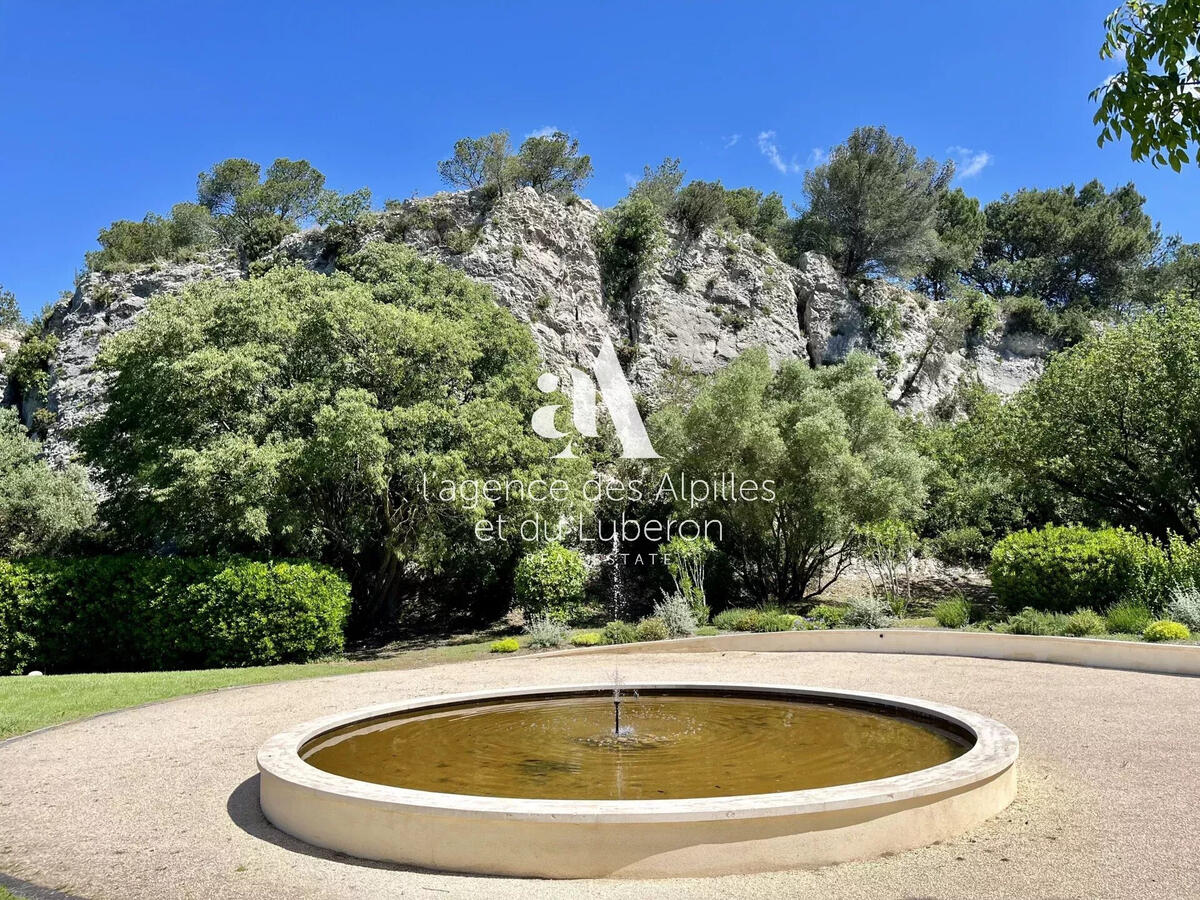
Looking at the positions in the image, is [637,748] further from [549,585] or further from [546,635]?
[549,585]

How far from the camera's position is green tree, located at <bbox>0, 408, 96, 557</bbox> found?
726 inches

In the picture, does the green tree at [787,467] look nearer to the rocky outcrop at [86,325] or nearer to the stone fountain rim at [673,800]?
the stone fountain rim at [673,800]

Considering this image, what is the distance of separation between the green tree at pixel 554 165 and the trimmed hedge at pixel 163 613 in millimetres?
22724

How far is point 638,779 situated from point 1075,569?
446 inches

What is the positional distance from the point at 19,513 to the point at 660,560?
51.7 ft

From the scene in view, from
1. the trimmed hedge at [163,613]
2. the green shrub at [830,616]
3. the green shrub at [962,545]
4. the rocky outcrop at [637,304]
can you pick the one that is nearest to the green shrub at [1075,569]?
the green shrub at [830,616]

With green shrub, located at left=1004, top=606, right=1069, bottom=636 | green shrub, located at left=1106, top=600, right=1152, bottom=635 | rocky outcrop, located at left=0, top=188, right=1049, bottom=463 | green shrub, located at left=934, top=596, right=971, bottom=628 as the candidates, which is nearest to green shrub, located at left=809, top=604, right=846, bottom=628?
green shrub, located at left=934, top=596, right=971, bottom=628

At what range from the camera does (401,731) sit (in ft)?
24.5

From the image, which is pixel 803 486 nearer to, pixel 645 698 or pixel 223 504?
pixel 645 698

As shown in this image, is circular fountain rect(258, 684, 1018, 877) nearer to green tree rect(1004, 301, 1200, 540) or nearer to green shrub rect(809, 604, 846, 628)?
green shrub rect(809, 604, 846, 628)

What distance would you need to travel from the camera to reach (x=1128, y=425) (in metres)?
18.6

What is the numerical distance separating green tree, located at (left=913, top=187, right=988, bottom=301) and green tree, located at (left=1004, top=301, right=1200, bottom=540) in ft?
74.2

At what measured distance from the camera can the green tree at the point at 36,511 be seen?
18.4 meters

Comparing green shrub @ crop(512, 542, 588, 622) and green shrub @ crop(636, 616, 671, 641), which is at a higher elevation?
green shrub @ crop(512, 542, 588, 622)
